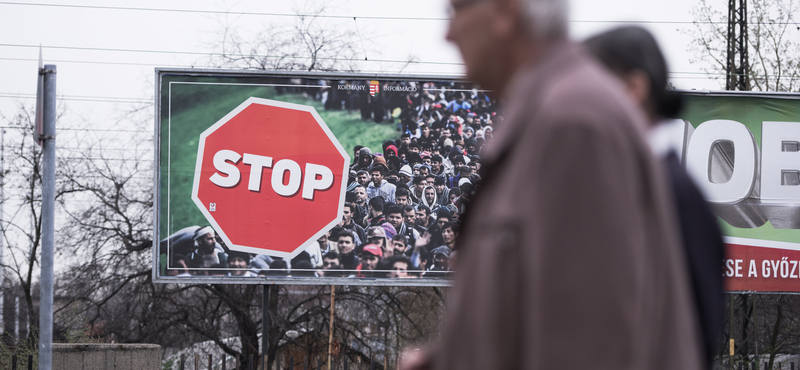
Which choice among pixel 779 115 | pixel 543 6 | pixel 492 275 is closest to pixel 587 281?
pixel 492 275

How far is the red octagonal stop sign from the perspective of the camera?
31.8ft

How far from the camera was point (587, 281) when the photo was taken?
798 mm

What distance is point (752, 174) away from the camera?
1030 cm

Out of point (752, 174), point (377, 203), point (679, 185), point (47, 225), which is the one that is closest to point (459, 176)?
point (377, 203)

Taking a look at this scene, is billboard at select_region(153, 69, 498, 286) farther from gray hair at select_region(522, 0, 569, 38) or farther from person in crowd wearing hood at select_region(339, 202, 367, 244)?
gray hair at select_region(522, 0, 569, 38)

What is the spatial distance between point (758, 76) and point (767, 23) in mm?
1307

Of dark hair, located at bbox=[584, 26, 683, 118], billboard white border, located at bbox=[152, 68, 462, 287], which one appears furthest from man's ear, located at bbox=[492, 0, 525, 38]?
billboard white border, located at bbox=[152, 68, 462, 287]

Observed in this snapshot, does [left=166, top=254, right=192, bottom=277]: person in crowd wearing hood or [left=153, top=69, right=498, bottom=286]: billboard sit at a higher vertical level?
[left=153, top=69, right=498, bottom=286]: billboard

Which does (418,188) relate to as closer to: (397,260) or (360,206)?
(360,206)

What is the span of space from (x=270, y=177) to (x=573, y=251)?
9229 millimetres

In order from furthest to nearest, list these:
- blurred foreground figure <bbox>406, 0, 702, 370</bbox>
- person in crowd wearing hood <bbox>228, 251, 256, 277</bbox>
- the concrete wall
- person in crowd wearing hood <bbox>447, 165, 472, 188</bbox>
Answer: person in crowd wearing hood <bbox>447, 165, 472, 188</bbox>
person in crowd wearing hood <bbox>228, 251, 256, 277</bbox>
the concrete wall
blurred foreground figure <bbox>406, 0, 702, 370</bbox>

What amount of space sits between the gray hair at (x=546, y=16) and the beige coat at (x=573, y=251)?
0.08 metres

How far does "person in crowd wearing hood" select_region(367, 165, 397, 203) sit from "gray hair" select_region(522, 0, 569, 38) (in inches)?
347

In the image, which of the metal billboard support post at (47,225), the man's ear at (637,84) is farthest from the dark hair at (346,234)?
the man's ear at (637,84)
